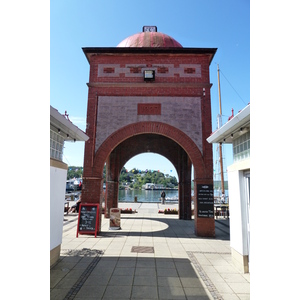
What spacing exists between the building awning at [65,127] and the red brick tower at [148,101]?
3.43 m

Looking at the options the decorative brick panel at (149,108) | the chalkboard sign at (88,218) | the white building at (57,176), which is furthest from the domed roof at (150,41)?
the chalkboard sign at (88,218)

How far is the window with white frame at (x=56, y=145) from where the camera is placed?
251 inches

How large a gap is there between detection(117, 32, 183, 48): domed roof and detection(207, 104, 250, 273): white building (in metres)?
8.56

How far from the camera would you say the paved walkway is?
466cm

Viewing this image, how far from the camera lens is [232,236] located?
6508mm

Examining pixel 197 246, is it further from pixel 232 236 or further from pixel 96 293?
pixel 96 293

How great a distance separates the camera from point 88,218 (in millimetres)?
9977

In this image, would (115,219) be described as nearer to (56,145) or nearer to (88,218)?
(88,218)

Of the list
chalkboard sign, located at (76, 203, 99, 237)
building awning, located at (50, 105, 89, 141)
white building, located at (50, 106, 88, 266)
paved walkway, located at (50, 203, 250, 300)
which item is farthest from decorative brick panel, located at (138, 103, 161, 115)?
paved walkway, located at (50, 203, 250, 300)

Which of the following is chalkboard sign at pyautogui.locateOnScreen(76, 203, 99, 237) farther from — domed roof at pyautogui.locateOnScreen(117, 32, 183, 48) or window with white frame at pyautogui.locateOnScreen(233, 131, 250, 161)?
domed roof at pyautogui.locateOnScreen(117, 32, 183, 48)
